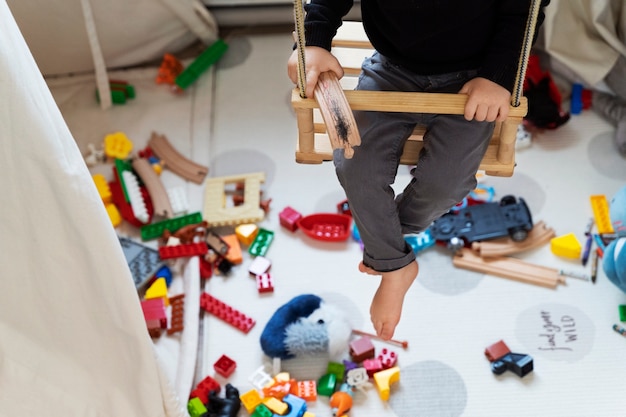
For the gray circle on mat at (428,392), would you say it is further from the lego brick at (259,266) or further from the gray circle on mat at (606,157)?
the gray circle on mat at (606,157)

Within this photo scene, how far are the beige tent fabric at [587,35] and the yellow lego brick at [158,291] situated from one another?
3.38 ft

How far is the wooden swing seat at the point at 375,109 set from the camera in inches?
37.5

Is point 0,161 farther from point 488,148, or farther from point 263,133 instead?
point 263,133

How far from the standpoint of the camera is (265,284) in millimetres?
1570

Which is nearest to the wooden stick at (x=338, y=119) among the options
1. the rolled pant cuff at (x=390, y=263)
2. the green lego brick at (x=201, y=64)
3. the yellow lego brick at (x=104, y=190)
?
the rolled pant cuff at (x=390, y=263)

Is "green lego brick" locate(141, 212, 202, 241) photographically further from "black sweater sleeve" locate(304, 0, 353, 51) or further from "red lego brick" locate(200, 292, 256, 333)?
"black sweater sleeve" locate(304, 0, 353, 51)

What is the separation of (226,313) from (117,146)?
0.54 meters

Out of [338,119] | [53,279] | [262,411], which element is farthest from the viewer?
[262,411]

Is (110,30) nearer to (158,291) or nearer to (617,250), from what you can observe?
(158,291)

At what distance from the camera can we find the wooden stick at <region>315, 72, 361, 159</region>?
3.07ft

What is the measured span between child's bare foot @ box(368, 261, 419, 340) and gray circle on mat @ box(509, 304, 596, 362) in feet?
1.10

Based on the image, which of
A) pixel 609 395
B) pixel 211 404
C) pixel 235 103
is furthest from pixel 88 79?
pixel 609 395

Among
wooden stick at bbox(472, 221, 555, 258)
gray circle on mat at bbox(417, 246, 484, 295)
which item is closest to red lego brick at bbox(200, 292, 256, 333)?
gray circle on mat at bbox(417, 246, 484, 295)

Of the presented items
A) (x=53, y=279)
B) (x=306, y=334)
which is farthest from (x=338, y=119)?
(x=306, y=334)
